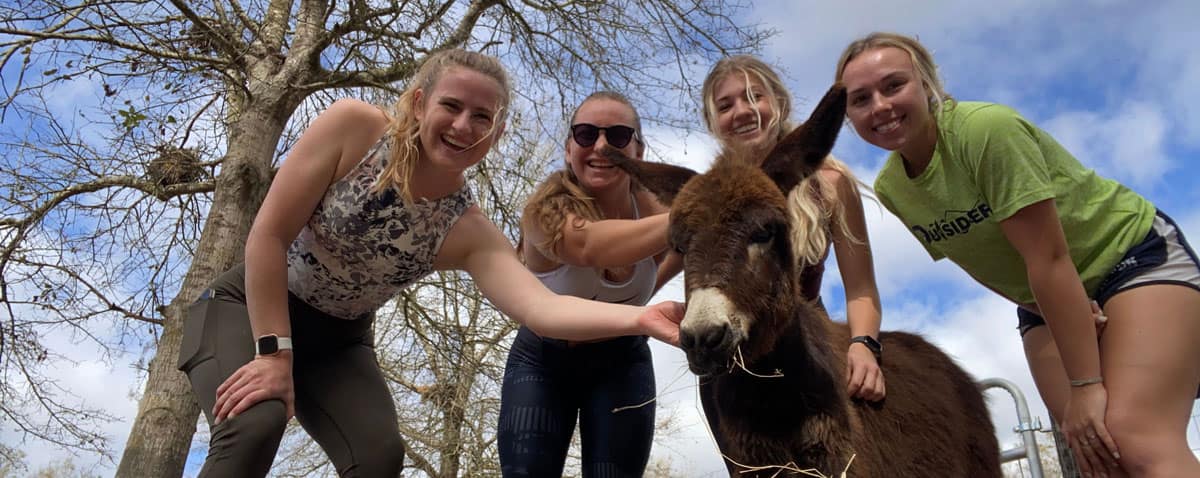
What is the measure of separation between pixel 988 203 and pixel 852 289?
90 centimetres

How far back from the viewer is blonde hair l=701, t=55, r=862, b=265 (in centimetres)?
372

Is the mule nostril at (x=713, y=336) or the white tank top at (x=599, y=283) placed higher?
the white tank top at (x=599, y=283)

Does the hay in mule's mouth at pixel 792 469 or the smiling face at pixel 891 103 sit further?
the smiling face at pixel 891 103

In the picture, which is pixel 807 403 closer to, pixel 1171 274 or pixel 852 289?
pixel 852 289

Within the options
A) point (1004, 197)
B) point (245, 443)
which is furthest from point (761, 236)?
point (245, 443)

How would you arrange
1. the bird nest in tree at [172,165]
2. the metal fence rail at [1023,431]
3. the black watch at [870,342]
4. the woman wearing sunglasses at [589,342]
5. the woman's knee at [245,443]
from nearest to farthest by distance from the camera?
1. the woman's knee at [245,443]
2. the black watch at [870,342]
3. the woman wearing sunglasses at [589,342]
4. the metal fence rail at [1023,431]
5. the bird nest in tree at [172,165]

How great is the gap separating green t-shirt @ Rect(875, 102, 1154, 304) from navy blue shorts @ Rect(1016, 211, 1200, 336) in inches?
1.6

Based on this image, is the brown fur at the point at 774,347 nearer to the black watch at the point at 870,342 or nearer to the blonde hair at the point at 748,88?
the black watch at the point at 870,342

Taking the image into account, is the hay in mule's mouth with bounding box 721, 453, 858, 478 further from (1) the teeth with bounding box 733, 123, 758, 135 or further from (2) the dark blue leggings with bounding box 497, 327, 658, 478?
(1) the teeth with bounding box 733, 123, 758, 135

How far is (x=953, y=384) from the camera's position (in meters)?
4.75

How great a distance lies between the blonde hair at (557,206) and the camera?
4.24 meters

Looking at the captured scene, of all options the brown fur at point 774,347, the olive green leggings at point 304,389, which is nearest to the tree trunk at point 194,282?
the olive green leggings at point 304,389

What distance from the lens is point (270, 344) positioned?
327cm

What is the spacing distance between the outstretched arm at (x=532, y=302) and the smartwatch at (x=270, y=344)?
2.86ft
